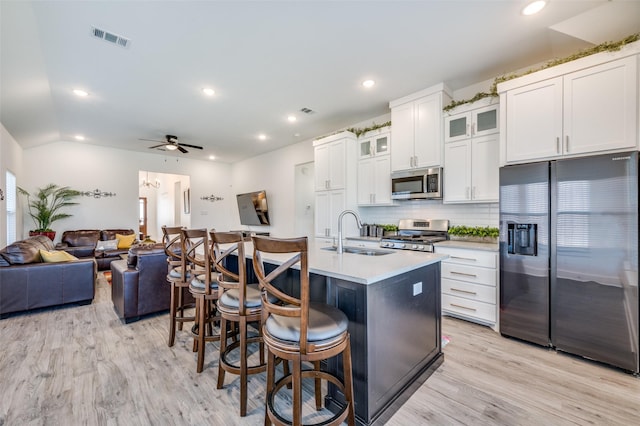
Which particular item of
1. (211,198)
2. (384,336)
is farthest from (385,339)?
(211,198)

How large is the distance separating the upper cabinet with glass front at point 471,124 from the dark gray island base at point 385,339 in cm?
209

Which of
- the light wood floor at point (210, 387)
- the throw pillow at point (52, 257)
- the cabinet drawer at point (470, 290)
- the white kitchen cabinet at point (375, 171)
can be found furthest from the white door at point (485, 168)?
the throw pillow at point (52, 257)

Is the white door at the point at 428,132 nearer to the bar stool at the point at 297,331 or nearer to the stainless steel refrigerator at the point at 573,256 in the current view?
the stainless steel refrigerator at the point at 573,256

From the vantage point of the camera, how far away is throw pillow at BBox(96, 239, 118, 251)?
6.25m

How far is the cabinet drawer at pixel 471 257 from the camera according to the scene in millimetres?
3008

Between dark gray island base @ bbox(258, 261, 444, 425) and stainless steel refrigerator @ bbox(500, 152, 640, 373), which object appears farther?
stainless steel refrigerator @ bbox(500, 152, 640, 373)

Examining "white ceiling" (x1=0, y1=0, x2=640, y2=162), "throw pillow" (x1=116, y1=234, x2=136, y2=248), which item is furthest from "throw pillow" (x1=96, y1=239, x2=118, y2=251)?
"white ceiling" (x1=0, y1=0, x2=640, y2=162)

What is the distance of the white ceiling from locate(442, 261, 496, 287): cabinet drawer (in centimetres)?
231

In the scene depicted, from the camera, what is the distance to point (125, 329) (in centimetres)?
311

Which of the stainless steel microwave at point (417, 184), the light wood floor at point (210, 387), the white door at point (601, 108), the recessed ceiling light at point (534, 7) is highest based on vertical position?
the recessed ceiling light at point (534, 7)

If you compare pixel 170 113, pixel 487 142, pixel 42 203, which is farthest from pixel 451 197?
pixel 42 203

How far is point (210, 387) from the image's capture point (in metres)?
2.05

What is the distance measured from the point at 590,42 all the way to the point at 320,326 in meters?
3.64

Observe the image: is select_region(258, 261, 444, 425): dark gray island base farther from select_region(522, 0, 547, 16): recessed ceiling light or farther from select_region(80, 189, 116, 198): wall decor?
select_region(80, 189, 116, 198): wall decor
